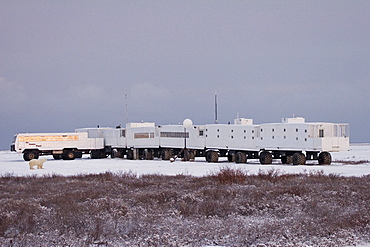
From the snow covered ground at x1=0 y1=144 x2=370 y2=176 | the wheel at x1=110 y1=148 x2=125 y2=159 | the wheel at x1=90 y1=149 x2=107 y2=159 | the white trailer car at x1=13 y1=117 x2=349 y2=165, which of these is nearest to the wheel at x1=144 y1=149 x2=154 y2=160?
the white trailer car at x1=13 y1=117 x2=349 y2=165

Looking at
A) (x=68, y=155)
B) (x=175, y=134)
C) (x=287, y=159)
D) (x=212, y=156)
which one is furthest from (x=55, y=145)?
(x=287, y=159)

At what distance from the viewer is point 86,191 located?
17.9 m

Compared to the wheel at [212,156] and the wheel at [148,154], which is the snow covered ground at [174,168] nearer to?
the wheel at [212,156]

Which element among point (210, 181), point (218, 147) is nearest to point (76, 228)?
point (210, 181)

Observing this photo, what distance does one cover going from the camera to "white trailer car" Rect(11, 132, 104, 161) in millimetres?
46344

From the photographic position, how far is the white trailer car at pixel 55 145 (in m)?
46.3

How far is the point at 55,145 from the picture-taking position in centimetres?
4812

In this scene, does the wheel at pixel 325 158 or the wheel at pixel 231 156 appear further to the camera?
the wheel at pixel 231 156

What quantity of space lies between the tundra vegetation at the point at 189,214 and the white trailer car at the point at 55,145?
2747 cm

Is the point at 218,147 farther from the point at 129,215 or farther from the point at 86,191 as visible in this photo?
the point at 129,215

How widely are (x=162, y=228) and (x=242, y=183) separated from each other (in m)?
8.62

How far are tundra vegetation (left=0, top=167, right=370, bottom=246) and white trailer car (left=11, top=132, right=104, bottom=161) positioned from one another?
90.1ft

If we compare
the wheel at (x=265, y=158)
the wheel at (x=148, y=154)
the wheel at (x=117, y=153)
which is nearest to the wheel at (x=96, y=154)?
the wheel at (x=117, y=153)

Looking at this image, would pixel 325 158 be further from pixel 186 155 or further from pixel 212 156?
pixel 186 155
